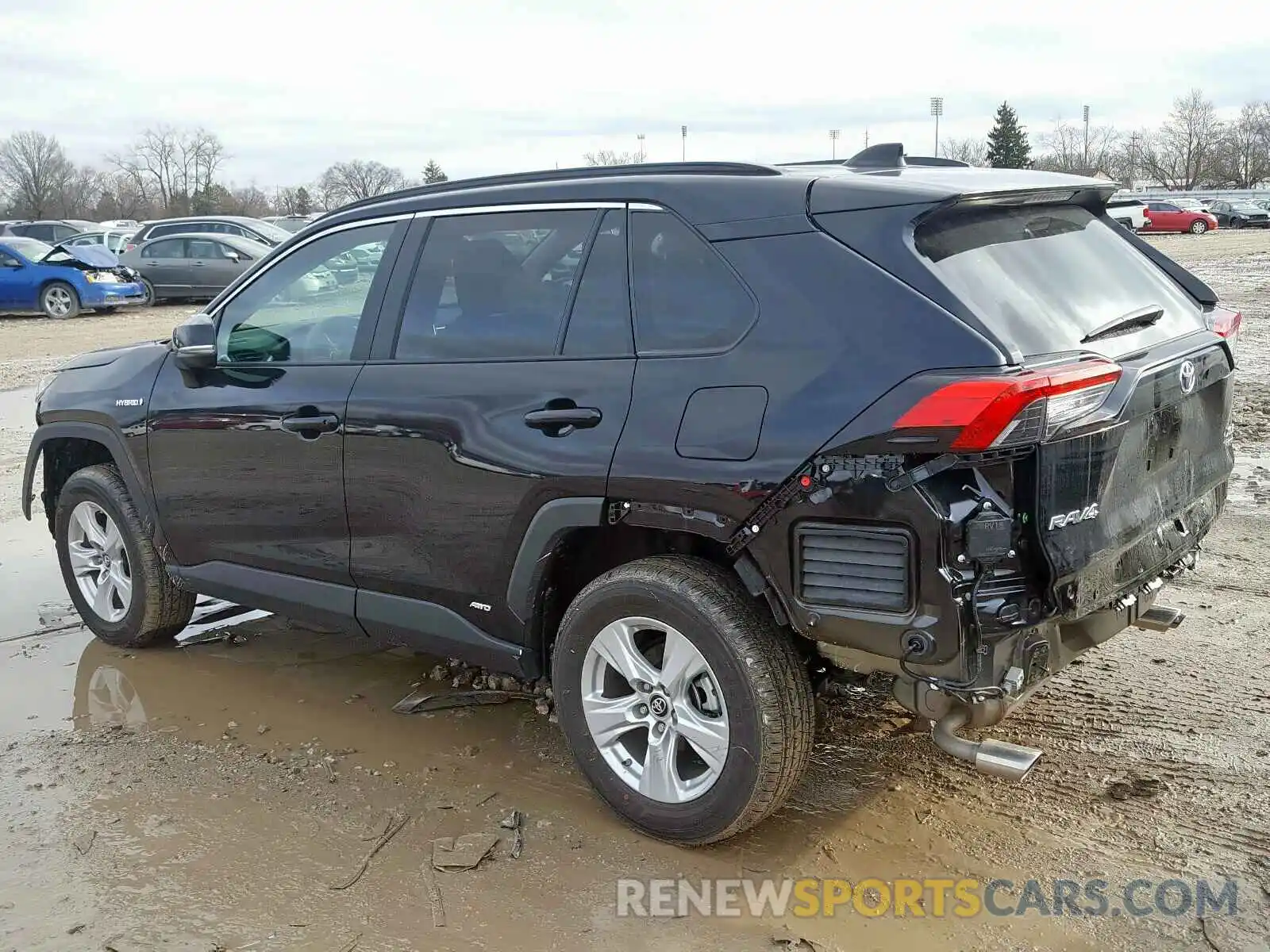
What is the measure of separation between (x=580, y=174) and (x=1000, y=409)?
5.55 feet

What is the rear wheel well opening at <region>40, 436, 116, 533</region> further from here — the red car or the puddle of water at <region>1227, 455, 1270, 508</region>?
the red car

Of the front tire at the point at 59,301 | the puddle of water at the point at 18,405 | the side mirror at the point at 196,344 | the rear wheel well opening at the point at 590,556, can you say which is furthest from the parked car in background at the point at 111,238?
the rear wheel well opening at the point at 590,556

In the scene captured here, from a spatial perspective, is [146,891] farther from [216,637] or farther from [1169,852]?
[1169,852]

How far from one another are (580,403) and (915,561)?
3.68 feet

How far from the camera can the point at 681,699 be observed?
11.1 feet

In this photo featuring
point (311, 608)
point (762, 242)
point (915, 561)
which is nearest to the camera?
point (915, 561)

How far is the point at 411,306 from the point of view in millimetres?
4035

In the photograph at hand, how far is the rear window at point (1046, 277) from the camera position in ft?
9.95

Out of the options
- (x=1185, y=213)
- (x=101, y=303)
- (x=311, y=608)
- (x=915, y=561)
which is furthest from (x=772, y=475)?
(x=1185, y=213)

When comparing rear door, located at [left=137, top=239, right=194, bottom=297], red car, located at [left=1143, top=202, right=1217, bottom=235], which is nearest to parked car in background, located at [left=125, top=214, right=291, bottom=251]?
rear door, located at [left=137, top=239, right=194, bottom=297]

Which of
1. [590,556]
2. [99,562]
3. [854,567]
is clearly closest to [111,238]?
[99,562]

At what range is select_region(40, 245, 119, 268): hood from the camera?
2083 cm

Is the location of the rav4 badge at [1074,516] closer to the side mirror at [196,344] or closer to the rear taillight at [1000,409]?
the rear taillight at [1000,409]

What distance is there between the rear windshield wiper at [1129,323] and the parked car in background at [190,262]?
1990 cm
